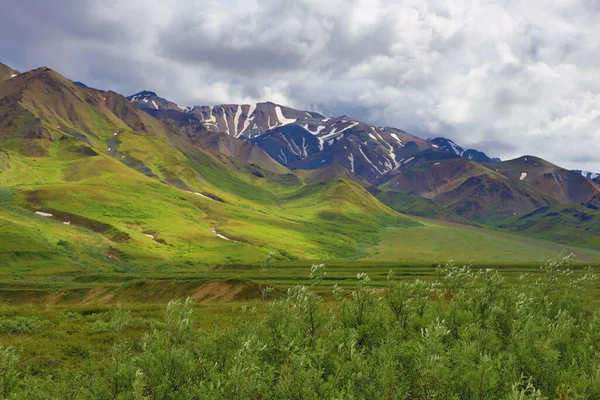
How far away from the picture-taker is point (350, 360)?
70.1 feet

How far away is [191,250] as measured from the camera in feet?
507

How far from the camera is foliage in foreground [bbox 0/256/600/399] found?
17.2 meters

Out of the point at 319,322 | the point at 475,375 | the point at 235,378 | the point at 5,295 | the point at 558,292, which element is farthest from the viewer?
the point at 5,295

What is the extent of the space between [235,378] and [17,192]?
220294 mm

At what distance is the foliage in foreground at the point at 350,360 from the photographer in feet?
56.5

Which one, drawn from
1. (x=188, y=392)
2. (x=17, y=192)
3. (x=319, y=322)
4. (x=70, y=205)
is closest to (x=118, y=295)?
(x=319, y=322)

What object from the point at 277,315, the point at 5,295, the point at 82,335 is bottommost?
the point at 5,295

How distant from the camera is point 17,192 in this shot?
7259 inches

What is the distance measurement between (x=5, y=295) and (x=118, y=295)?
2062 cm

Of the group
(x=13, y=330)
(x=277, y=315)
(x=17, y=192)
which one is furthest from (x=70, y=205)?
(x=277, y=315)

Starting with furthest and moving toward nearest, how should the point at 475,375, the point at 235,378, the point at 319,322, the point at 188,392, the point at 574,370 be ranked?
the point at 319,322, the point at 574,370, the point at 475,375, the point at 188,392, the point at 235,378

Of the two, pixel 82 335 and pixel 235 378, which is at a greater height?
pixel 235 378

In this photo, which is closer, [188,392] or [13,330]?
Answer: [188,392]

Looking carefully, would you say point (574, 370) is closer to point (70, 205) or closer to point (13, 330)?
point (13, 330)
